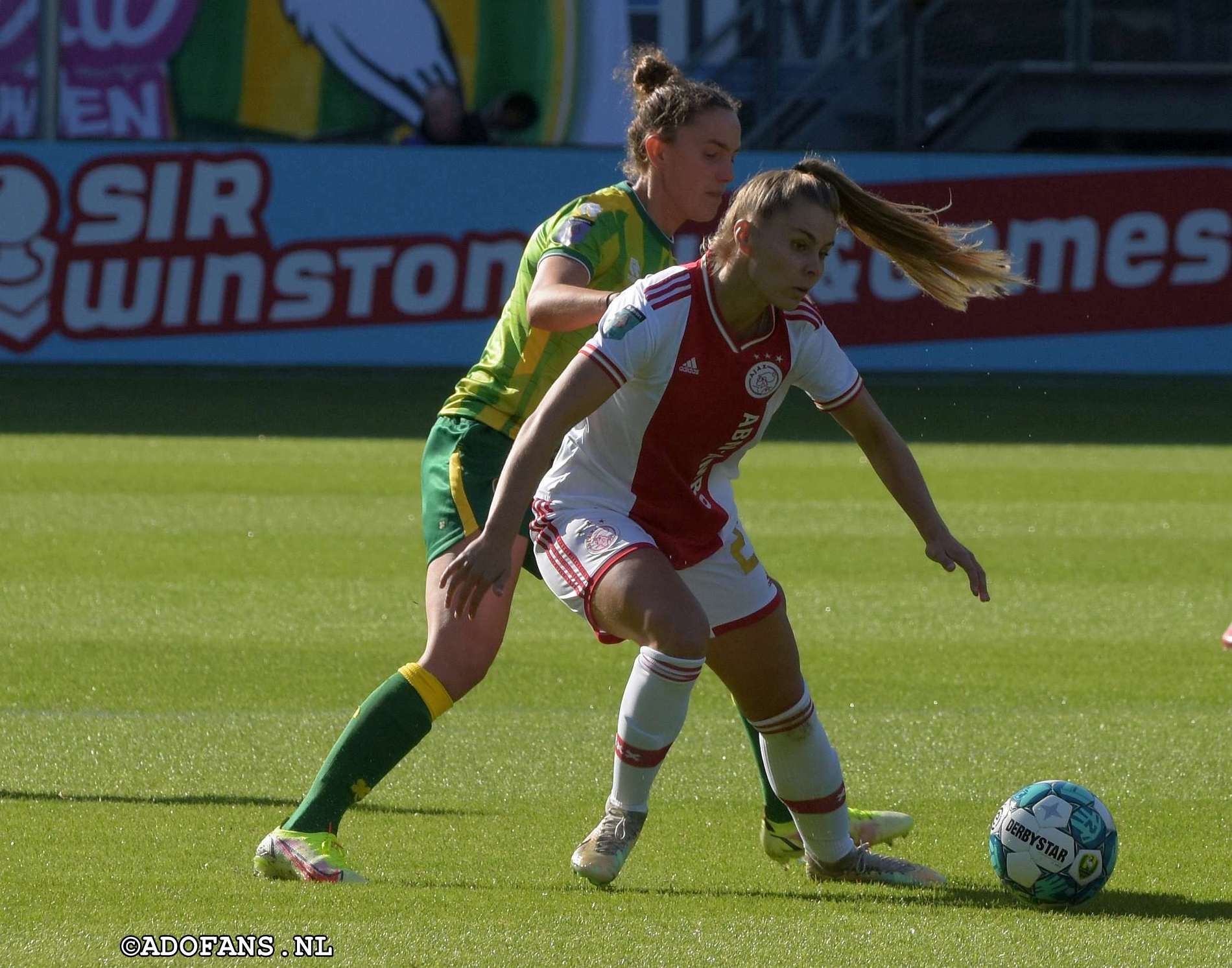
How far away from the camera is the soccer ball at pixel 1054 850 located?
455cm

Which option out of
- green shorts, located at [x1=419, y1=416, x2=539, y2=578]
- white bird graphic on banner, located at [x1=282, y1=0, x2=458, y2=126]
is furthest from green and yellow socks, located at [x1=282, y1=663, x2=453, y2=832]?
white bird graphic on banner, located at [x1=282, y1=0, x2=458, y2=126]

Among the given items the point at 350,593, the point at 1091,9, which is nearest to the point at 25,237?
the point at 350,593

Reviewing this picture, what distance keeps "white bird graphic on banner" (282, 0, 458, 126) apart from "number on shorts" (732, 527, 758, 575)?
69.9ft

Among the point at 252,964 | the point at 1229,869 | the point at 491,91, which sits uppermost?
the point at 252,964

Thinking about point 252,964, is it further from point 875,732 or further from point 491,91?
point 491,91

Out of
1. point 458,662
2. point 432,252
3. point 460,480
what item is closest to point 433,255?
point 432,252

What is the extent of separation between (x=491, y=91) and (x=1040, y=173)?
27.4 ft

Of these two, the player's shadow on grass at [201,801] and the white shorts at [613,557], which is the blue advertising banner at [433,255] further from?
the white shorts at [613,557]

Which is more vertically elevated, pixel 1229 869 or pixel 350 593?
pixel 1229 869

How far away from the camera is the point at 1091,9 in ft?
76.9

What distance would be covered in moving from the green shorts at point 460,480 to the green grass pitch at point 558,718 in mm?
810

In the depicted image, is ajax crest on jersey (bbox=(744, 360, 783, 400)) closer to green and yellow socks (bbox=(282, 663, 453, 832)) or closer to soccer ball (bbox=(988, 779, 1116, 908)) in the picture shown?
green and yellow socks (bbox=(282, 663, 453, 832))

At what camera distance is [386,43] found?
2559 centimetres

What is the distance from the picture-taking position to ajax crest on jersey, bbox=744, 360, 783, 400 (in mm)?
4539
